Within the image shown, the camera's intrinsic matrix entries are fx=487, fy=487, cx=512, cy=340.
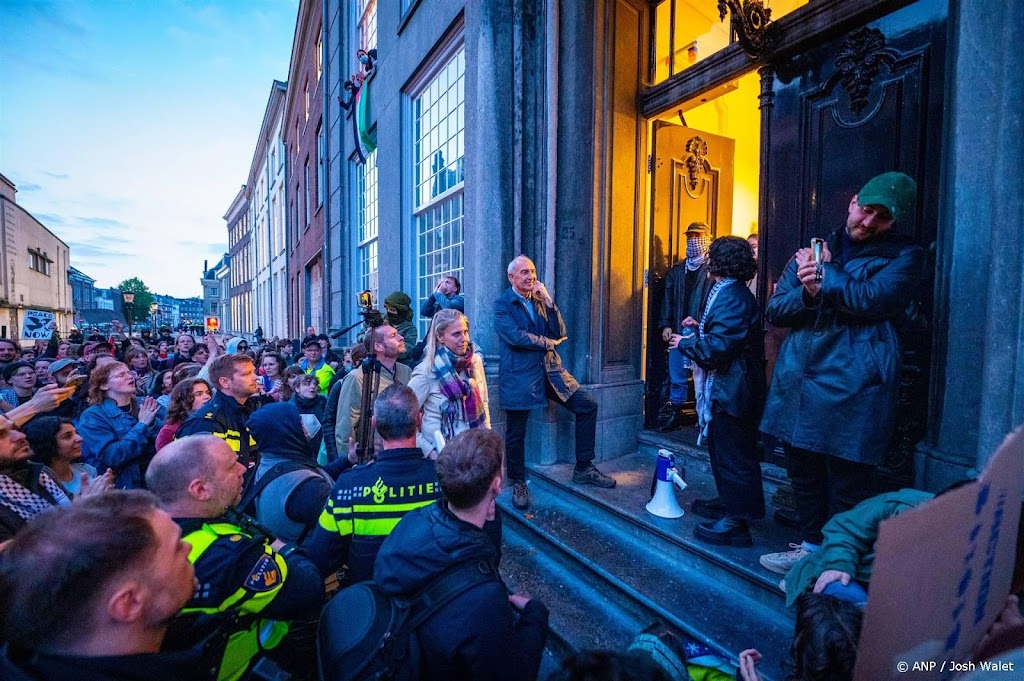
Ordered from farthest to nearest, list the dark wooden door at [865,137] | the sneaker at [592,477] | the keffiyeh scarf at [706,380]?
the sneaker at [592,477] < the keffiyeh scarf at [706,380] < the dark wooden door at [865,137]

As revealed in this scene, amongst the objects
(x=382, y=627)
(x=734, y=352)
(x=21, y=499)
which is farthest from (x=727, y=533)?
(x=21, y=499)

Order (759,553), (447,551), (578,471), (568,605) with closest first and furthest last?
(447,551) < (759,553) < (568,605) < (578,471)

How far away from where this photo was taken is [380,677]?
1.43 meters

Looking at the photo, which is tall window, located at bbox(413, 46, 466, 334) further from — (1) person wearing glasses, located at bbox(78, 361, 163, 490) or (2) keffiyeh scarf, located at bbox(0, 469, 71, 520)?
(2) keffiyeh scarf, located at bbox(0, 469, 71, 520)

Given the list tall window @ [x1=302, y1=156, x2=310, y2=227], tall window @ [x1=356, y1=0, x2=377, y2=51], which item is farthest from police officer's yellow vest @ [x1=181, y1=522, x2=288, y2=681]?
tall window @ [x1=302, y1=156, x2=310, y2=227]

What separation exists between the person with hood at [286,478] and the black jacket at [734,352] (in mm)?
2209

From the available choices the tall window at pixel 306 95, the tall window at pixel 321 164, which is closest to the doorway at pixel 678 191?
the tall window at pixel 321 164

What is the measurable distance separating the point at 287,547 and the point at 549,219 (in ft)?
12.0

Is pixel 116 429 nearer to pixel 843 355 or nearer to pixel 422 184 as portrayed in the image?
pixel 843 355

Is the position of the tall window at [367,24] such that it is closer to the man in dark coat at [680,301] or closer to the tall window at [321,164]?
the tall window at [321,164]

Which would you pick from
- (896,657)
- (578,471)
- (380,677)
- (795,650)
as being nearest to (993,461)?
(896,657)

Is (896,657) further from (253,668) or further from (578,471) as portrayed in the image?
(578,471)

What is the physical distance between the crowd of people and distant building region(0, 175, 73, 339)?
117 ft

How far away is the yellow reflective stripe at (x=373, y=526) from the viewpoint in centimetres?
205
